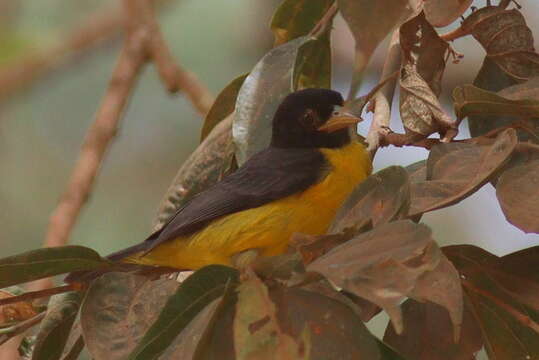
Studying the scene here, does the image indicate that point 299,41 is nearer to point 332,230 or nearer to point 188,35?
point 332,230

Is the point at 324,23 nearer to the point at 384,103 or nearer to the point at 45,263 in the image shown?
the point at 384,103

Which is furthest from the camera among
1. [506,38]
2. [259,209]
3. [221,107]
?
[221,107]

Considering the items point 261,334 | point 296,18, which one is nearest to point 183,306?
point 261,334

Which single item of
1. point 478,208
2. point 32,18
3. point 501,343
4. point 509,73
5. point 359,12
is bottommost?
point 478,208

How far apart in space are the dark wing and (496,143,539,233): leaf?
51.7 inches

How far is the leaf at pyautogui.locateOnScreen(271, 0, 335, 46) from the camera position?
4082mm

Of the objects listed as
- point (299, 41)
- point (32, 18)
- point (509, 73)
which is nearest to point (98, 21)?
point (32, 18)

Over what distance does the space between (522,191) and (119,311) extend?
101 cm

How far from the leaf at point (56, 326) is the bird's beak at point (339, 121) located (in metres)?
1.35

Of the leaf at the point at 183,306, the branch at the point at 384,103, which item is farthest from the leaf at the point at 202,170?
the leaf at the point at 183,306

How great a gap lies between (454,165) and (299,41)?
4.33 ft

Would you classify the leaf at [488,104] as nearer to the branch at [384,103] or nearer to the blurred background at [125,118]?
the branch at [384,103]

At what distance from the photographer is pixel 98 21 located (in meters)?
7.51

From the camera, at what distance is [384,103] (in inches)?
134
